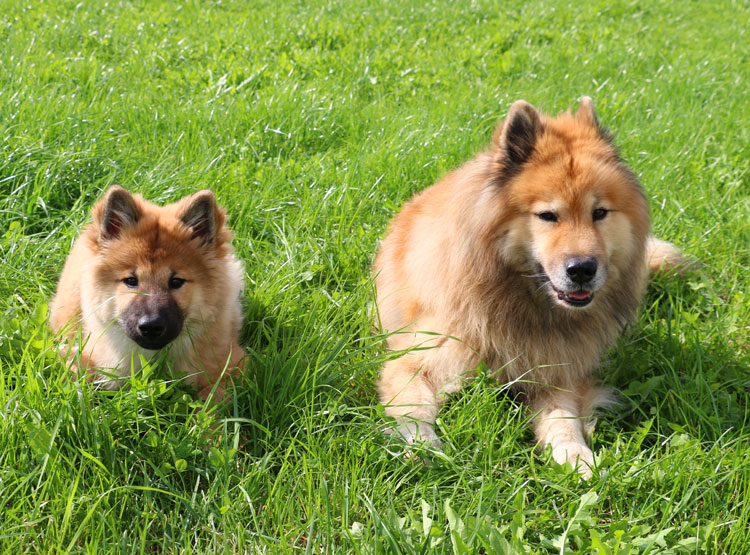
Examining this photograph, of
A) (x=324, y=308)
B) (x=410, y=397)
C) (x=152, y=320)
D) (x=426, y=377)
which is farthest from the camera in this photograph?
(x=324, y=308)

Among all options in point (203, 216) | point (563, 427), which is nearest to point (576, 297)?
point (563, 427)

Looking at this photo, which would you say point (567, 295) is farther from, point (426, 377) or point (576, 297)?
point (426, 377)

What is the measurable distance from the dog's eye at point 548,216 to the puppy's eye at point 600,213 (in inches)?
6.6

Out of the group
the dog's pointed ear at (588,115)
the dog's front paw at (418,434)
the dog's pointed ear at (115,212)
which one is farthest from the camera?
the dog's pointed ear at (588,115)

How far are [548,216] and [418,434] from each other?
958 millimetres

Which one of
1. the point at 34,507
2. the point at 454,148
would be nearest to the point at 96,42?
the point at 454,148

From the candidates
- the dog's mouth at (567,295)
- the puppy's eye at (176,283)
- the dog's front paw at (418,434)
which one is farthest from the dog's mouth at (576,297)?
the puppy's eye at (176,283)

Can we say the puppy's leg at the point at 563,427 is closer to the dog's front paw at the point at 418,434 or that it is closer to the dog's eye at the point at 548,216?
the dog's front paw at the point at 418,434

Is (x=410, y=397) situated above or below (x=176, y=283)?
below

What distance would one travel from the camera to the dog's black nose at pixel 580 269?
226 cm

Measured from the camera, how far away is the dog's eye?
238 cm

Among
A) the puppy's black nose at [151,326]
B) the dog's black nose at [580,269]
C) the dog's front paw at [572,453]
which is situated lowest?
the dog's front paw at [572,453]

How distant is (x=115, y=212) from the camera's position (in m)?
2.38

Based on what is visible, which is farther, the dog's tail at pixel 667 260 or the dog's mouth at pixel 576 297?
the dog's tail at pixel 667 260
